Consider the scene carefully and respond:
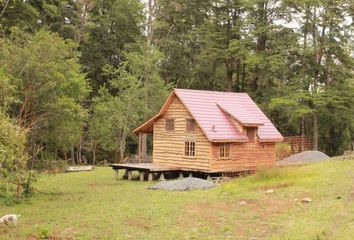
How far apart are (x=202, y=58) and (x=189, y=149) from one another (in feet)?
68.9

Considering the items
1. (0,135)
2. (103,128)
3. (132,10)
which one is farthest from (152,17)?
(0,135)

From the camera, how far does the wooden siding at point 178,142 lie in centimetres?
3038

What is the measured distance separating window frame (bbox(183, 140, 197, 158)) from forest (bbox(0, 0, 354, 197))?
7608 millimetres

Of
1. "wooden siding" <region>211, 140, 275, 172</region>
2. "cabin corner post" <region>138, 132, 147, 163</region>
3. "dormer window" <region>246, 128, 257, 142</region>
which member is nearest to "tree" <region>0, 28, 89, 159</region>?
"wooden siding" <region>211, 140, 275, 172</region>

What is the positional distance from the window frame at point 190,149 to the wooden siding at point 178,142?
15 centimetres

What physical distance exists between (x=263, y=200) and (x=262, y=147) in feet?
43.3

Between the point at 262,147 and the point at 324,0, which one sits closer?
the point at 262,147

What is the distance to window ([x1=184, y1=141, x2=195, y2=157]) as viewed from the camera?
102 feet

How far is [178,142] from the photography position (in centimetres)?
3212

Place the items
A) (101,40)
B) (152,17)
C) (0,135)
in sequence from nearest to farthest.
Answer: (0,135) < (152,17) < (101,40)

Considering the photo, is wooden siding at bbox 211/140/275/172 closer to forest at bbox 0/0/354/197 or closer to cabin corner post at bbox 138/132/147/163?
forest at bbox 0/0/354/197

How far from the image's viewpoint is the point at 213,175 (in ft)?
101

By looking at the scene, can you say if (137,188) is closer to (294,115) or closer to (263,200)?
(263,200)

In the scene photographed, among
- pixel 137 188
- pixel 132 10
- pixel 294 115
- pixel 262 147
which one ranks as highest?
pixel 132 10
